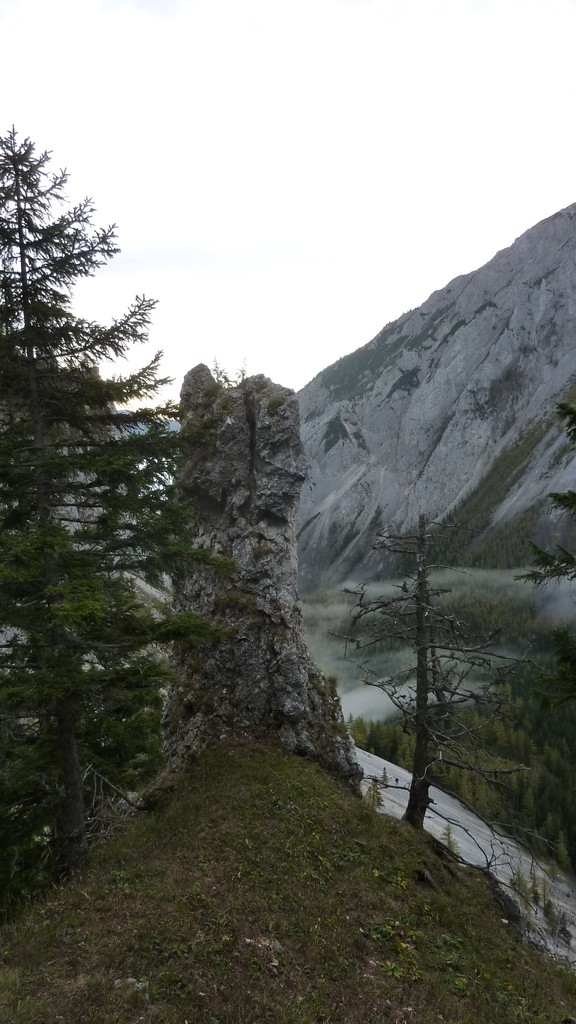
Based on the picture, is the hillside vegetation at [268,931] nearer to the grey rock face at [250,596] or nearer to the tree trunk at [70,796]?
the tree trunk at [70,796]

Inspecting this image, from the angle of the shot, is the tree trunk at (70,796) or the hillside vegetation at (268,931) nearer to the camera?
the hillside vegetation at (268,931)

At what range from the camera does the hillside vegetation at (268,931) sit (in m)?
7.11

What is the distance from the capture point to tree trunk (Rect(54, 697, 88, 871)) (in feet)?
32.6

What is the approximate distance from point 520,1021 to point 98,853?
8.33 m

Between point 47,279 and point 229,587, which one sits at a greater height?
point 47,279

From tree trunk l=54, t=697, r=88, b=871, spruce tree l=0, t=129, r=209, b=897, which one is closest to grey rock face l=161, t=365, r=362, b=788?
spruce tree l=0, t=129, r=209, b=897

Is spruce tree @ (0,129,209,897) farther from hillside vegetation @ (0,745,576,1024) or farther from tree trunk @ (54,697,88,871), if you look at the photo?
hillside vegetation @ (0,745,576,1024)

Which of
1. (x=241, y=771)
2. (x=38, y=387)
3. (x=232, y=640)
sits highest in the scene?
(x=38, y=387)

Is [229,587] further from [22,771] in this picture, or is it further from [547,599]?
[547,599]

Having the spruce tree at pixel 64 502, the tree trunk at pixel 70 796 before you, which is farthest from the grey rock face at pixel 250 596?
the tree trunk at pixel 70 796

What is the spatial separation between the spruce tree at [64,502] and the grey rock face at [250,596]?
1.99 meters

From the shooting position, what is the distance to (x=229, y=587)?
18.9 metres

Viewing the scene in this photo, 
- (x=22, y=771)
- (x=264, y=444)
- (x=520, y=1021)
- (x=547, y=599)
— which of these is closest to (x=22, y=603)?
(x=22, y=771)

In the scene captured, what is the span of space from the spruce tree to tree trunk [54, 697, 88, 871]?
0.02 metres
